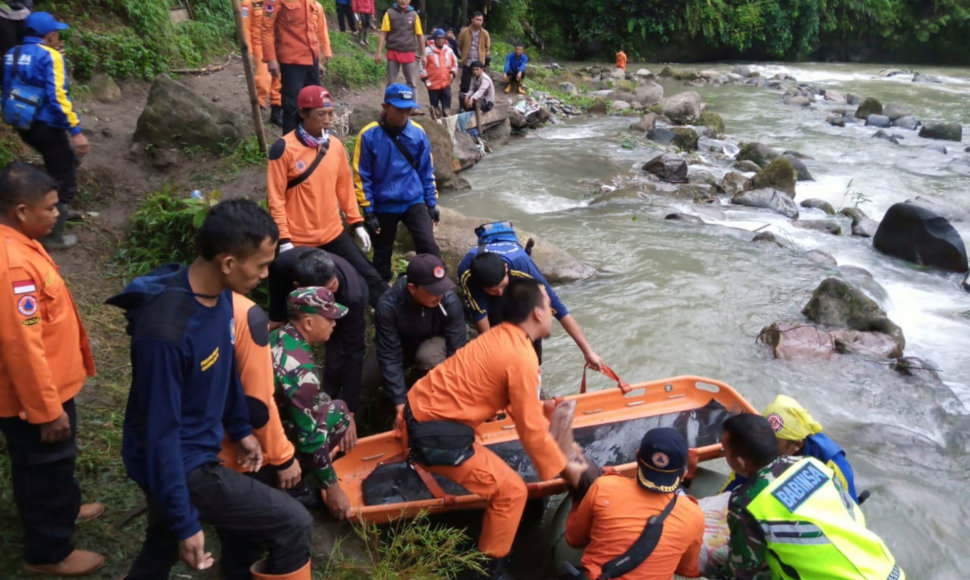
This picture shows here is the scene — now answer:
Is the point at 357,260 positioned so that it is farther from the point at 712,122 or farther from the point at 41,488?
the point at 712,122

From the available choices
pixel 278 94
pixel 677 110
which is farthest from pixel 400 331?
pixel 677 110

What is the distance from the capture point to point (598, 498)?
3.09 m

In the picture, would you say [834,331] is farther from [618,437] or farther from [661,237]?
[618,437]

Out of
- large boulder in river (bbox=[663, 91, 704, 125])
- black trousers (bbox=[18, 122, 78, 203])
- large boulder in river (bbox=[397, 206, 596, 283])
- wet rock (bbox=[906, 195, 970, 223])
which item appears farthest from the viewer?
large boulder in river (bbox=[663, 91, 704, 125])

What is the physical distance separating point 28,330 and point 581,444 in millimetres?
3190

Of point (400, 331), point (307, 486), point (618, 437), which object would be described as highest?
point (400, 331)

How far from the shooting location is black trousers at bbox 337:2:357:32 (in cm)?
1699

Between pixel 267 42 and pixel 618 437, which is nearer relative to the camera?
pixel 618 437

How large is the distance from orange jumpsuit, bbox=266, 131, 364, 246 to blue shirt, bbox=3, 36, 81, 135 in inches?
74.5

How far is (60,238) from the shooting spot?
546 centimetres

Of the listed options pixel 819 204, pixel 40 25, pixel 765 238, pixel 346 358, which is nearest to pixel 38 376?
pixel 346 358

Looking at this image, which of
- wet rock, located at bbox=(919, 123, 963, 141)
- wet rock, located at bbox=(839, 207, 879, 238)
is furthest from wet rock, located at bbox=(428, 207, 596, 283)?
wet rock, located at bbox=(919, 123, 963, 141)

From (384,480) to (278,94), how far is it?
20.9ft

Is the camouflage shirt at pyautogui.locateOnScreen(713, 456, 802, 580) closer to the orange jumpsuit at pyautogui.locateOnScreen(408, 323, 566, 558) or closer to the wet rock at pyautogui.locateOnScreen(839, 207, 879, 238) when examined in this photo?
the orange jumpsuit at pyautogui.locateOnScreen(408, 323, 566, 558)
